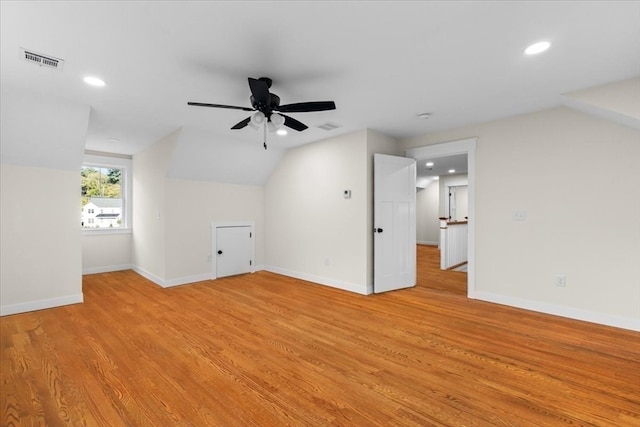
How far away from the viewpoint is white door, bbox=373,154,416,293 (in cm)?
441

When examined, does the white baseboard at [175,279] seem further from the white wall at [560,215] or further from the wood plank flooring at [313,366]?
the white wall at [560,215]

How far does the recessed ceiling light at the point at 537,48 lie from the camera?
219 centimetres

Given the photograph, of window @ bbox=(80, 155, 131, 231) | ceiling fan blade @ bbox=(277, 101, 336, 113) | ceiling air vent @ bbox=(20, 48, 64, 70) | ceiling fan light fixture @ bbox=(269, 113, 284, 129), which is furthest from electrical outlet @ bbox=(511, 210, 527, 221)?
window @ bbox=(80, 155, 131, 231)

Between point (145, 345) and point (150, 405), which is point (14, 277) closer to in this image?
point (145, 345)

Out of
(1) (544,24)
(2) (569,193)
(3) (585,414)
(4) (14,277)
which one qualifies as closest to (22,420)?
(4) (14,277)

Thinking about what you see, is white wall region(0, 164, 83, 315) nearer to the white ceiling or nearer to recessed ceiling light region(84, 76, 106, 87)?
the white ceiling

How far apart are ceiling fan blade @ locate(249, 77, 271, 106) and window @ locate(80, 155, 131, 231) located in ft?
16.6

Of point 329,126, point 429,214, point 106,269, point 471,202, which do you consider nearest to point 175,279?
point 106,269

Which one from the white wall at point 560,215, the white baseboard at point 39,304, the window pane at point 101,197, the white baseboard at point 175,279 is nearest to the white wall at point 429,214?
the white wall at point 560,215

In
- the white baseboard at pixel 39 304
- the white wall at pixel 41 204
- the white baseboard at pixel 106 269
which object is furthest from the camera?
the white baseboard at pixel 106 269

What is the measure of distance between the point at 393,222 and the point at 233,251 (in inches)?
124

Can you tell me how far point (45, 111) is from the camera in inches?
130

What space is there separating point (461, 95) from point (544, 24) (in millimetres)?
1197

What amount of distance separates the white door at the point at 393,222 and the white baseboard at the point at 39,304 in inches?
166
